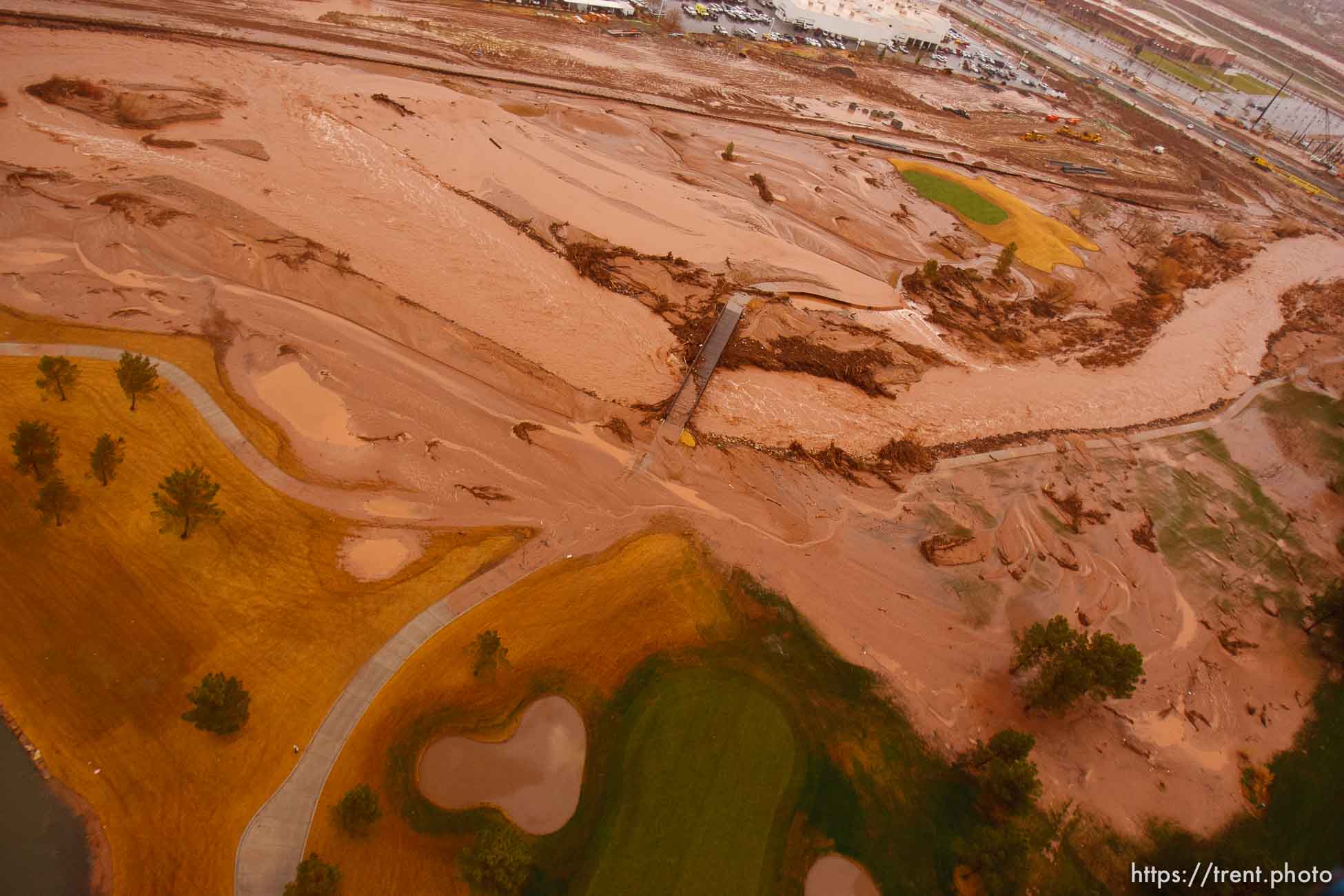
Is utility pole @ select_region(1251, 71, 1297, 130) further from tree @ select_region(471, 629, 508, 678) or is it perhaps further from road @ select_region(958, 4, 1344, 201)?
tree @ select_region(471, 629, 508, 678)

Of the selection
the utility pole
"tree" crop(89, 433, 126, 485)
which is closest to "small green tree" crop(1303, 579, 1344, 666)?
"tree" crop(89, 433, 126, 485)

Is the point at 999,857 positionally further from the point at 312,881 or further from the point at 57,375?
the point at 57,375

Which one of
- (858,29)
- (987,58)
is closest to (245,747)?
(858,29)

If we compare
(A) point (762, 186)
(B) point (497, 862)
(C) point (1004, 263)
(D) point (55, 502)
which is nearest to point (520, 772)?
(B) point (497, 862)

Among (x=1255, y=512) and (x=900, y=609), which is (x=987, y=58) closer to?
(x=1255, y=512)

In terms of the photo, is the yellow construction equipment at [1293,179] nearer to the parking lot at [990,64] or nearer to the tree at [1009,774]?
the parking lot at [990,64]

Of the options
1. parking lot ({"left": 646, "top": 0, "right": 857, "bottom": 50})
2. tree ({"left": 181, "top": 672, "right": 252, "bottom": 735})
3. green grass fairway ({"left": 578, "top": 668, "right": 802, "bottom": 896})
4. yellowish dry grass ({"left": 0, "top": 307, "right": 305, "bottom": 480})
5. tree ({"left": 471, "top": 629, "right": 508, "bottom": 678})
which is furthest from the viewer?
parking lot ({"left": 646, "top": 0, "right": 857, "bottom": 50})
